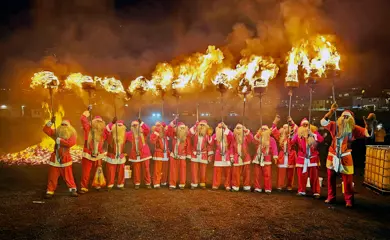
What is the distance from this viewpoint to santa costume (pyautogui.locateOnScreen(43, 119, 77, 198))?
301 inches

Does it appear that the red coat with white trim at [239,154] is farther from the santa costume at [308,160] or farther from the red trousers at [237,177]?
the santa costume at [308,160]

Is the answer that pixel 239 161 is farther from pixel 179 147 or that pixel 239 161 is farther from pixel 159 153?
pixel 159 153

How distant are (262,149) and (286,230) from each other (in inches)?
123

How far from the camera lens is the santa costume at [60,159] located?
7.65 m

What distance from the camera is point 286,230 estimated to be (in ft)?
18.4

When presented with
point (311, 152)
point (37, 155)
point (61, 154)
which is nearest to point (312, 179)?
point (311, 152)

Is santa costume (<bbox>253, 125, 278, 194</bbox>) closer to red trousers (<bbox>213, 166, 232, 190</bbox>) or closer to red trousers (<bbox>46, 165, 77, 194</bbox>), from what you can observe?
red trousers (<bbox>213, 166, 232, 190</bbox>)

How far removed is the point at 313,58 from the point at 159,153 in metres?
5.34

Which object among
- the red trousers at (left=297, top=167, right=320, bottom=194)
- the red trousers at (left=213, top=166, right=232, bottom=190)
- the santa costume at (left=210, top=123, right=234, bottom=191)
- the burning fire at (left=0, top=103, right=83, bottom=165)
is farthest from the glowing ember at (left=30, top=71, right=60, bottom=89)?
the red trousers at (left=297, top=167, right=320, bottom=194)

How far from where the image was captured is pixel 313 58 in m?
7.87

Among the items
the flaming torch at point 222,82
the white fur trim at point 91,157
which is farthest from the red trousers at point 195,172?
the white fur trim at point 91,157

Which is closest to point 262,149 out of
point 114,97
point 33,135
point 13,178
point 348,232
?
point 348,232

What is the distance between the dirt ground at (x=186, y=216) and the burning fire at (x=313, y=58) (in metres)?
3.57

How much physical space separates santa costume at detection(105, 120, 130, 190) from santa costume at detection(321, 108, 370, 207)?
585 centimetres
